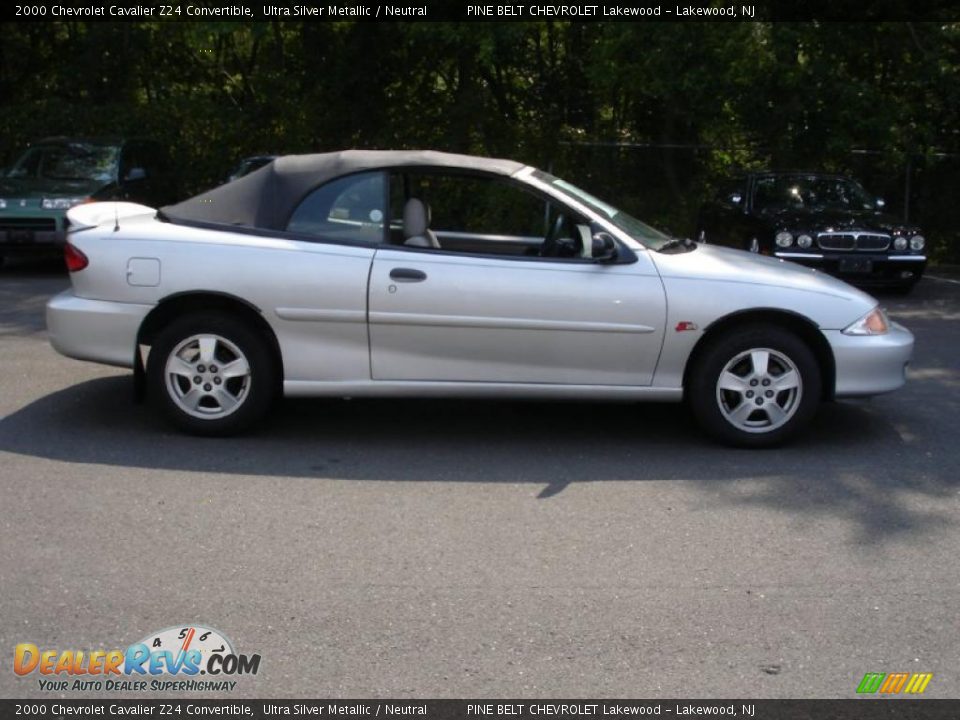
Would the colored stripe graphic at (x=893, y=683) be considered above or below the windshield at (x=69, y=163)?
below

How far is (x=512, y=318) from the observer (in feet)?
21.5

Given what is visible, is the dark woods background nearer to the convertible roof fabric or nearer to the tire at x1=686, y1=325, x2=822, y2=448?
the convertible roof fabric

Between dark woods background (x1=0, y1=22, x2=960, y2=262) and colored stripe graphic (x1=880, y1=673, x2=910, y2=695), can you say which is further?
dark woods background (x1=0, y1=22, x2=960, y2=262)

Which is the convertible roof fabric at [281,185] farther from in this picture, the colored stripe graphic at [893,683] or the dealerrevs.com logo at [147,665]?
the colored stripe graphic at [893,683]

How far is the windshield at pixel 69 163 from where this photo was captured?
15.2m

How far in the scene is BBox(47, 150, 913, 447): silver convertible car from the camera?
6.59m

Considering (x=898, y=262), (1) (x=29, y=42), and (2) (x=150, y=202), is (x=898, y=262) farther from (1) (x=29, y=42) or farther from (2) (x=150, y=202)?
(1) (x=29, y=42)

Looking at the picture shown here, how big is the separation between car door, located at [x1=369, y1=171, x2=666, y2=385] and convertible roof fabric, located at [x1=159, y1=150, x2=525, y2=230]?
568 millimetres

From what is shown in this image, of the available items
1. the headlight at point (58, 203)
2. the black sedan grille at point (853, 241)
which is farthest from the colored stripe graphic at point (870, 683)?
the headlight at point (58, 203)

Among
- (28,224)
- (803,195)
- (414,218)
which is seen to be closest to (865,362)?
(414,218)

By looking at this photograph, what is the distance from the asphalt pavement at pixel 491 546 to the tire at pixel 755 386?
15 cm

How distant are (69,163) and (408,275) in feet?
33.7

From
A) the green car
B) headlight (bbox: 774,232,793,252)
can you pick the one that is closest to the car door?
headlight (bbox: 774,232,793,252)

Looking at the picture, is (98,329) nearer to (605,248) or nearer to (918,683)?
(605,248)
